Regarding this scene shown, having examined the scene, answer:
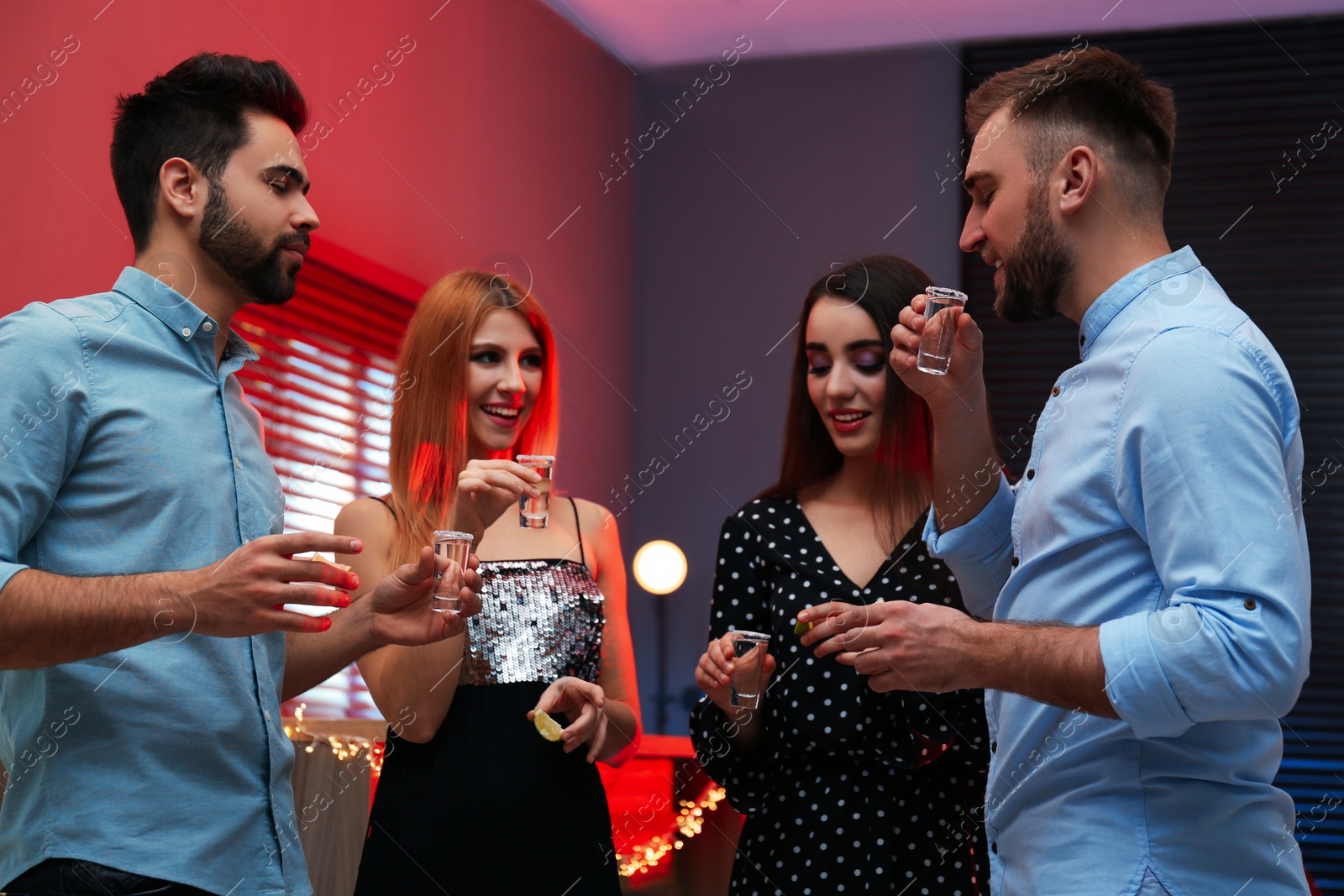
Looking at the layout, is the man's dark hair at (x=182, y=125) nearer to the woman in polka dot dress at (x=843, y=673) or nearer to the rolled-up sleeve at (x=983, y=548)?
the woman in polka dot dress at (x=843, y=673)

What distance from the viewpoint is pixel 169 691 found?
1377mm


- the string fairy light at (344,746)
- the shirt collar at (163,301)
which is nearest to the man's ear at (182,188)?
the shirt collar at (163,301)

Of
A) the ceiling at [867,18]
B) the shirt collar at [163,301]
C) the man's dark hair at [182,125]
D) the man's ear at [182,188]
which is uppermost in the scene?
the ceiling at [867,18]

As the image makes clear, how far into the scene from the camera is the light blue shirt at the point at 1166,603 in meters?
1.14

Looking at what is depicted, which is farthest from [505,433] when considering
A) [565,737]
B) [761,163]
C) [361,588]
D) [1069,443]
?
[761,163]

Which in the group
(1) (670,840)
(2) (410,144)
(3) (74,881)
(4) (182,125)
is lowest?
(1) (670,840)

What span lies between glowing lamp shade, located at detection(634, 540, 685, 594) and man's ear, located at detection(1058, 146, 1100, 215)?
13.1ft

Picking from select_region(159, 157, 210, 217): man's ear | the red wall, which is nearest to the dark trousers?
select_region(159, 157, 210, 217): man's ear

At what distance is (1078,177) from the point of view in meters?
1.47

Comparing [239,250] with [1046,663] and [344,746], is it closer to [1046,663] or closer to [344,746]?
[1046,663]

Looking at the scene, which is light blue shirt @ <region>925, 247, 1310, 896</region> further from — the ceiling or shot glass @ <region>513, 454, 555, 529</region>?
the ceiling

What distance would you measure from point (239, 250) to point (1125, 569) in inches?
49.6

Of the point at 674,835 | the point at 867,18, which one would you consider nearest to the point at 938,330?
the point at 674,835

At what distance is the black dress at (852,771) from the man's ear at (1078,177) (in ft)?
2.50
